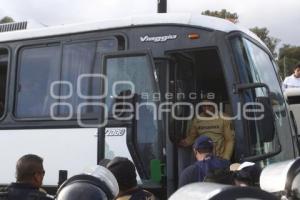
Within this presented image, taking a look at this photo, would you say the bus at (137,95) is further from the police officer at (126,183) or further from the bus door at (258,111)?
the police officer at (126,183)

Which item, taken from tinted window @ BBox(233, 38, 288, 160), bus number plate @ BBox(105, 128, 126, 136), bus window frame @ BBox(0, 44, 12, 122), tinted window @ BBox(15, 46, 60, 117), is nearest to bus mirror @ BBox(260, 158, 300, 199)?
tinted window @ BBox(233, 38, 288, 160)

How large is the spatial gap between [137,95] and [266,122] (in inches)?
59.1

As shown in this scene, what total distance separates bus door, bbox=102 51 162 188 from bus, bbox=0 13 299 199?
0.5 inches

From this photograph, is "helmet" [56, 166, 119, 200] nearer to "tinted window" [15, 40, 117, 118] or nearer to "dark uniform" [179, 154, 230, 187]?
"dark uniform" [179, 154, 230, 187]

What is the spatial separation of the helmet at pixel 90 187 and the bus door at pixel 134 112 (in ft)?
13.8

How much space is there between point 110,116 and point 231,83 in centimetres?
146

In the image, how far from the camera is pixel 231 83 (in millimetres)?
6668

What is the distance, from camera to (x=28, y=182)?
4.32 metres

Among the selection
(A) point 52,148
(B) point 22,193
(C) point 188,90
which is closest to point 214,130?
(C) point 188,90

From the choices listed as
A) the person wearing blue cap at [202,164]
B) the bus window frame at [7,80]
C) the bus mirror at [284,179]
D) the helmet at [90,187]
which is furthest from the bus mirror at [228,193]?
the bus window frame at [7,80]

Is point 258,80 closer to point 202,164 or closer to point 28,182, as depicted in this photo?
point 202,164

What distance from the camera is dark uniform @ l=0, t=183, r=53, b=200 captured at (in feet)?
13.1

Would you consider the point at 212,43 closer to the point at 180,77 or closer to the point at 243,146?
the point at 180,77

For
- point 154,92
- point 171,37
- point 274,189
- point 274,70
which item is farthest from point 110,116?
point 274,189
